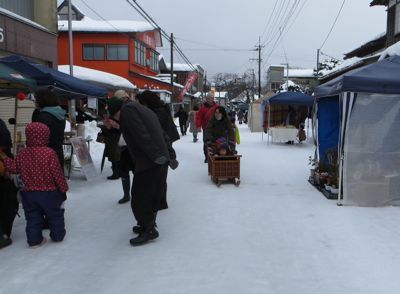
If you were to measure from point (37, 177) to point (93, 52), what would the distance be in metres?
26.8

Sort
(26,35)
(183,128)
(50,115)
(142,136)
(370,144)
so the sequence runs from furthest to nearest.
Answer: (183,128)
(26,35)
(370,144)
(50,115)
(142,136)

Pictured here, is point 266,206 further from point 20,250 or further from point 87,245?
point 20,250

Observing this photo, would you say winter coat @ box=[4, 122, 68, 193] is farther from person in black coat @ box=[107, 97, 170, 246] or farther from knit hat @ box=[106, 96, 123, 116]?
knit hat @ box=[106, 96, 123, 116]

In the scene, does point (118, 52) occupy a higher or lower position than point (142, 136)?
higher

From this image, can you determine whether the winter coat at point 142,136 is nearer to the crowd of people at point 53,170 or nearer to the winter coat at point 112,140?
the crowd of people at point 53,170

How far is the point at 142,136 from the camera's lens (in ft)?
14.7

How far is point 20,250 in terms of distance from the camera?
4.60 metres

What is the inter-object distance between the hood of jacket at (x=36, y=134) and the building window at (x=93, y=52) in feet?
86.8

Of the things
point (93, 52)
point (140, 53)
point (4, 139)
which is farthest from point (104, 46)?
point (4, 139)

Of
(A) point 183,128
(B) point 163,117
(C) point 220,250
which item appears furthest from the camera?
(A) point 183,128

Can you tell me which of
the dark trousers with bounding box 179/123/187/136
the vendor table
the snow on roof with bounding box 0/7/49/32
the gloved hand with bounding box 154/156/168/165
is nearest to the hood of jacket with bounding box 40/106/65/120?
the gloved hand with bounding box 154/156/168/165

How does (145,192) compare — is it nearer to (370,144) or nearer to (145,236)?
(145,236)

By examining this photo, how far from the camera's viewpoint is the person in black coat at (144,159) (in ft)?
14.8

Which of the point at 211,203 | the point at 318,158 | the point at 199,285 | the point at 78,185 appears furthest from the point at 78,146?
the point at 199,285
